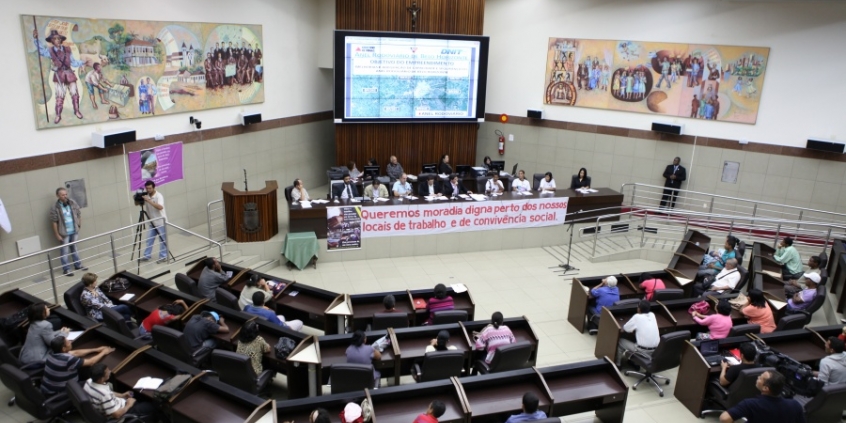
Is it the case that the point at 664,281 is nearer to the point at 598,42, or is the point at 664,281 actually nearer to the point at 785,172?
the point at 785,172

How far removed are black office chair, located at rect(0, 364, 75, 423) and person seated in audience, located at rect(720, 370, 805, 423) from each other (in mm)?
7593

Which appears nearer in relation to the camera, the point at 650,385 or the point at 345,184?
the point at 650,385

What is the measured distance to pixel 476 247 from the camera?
14.5m

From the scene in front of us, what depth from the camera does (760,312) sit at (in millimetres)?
9180

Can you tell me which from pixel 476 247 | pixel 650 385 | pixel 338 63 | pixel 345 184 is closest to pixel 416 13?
pixel 338 63

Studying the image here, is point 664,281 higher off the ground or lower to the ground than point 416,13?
lower

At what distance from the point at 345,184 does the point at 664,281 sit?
7323mm

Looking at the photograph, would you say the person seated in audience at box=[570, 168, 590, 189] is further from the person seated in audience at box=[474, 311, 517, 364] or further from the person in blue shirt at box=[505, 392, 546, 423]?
the person in blue shirt at box=[505, 392, 546, 423]

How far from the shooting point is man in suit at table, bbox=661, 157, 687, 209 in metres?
16.1

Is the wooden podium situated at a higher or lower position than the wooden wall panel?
lower

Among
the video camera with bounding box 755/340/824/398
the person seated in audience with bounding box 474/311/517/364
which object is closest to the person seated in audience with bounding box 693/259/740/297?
the video camera with bounding box 755/340/824/398

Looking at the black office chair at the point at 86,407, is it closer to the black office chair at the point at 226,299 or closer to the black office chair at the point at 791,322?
the black office chair at the point at 226,299

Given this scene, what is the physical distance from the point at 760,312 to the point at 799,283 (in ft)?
8.15

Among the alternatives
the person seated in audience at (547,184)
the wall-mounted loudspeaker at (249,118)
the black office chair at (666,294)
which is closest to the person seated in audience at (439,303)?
the black office chair at (666,294)
